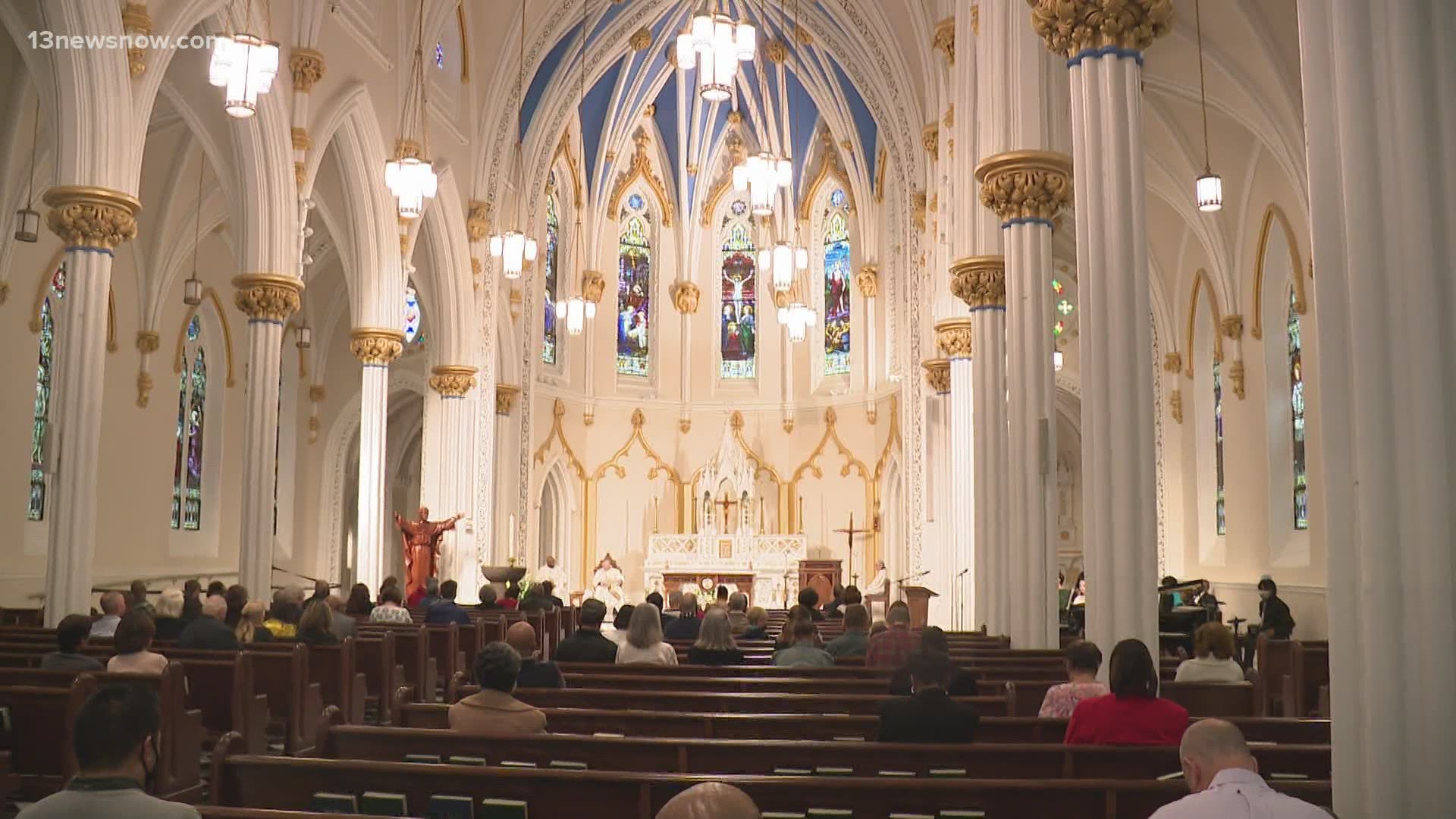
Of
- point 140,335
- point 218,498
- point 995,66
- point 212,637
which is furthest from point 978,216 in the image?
point 218,498

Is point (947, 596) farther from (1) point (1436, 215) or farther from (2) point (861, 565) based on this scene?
(1) point (1436, 215)

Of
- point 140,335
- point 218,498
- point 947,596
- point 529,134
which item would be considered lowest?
point 947,596

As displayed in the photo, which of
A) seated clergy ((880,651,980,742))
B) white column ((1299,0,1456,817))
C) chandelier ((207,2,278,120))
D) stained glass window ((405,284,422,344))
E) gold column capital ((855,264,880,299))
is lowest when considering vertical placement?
seated clergy ((880,651,980,742))

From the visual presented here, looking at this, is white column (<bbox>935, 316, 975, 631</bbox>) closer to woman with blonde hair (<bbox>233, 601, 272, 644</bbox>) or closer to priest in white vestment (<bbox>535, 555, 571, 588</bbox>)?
woman with blonde hair (<bbox>233, 601, 272, 644</bbox>)

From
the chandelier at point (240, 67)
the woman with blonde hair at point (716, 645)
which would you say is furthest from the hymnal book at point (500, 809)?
the chandelier at point (240, 67)

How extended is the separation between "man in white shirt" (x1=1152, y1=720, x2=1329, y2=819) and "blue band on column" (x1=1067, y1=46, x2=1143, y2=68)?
677cm

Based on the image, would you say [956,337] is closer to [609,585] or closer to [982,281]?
[982,281]

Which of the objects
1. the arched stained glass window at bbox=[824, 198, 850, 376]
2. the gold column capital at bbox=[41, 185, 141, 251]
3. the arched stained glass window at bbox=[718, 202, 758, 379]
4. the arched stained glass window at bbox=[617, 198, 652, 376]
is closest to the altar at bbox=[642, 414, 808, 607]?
the arched stained glass window at bbox=[718, 202, 758, 379]

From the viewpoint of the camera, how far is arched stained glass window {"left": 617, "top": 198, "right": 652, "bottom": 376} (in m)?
35.1

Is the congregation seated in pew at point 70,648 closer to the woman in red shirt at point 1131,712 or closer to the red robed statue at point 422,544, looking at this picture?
the woman in red shirt at point 1131,712

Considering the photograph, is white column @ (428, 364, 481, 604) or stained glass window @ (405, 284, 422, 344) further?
stained glass window @ (405, 284, 422, 344)

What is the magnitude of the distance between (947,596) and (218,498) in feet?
50.3

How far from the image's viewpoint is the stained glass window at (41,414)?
19.4 metres

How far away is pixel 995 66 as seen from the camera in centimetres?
1377
